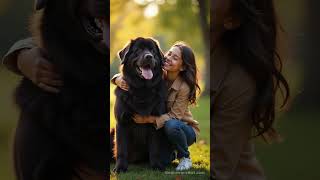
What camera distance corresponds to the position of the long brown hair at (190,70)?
1.92 metres

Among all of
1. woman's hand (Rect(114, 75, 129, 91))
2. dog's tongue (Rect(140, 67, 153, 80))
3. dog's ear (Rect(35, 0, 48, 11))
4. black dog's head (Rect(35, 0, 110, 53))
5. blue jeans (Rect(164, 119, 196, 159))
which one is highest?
dog's ear (Rect(35, 0, 48, 11))

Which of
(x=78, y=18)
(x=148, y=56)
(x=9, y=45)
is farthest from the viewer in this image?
(x=9, y=45)

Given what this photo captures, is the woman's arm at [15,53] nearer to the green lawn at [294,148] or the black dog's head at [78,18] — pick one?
the black dog's head at [78,18]

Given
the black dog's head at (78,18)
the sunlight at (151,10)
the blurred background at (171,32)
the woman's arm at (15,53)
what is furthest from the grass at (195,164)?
the woman's arm at (15,53)

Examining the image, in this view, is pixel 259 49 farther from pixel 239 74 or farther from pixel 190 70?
pixel 190 70

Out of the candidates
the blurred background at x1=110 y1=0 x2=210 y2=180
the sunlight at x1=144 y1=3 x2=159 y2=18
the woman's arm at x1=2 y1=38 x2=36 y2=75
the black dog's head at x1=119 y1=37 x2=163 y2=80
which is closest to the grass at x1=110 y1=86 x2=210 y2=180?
the blurred background at x1=110 y1=0 x2=210 y2=180

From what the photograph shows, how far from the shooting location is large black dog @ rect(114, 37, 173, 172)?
6.17 ft

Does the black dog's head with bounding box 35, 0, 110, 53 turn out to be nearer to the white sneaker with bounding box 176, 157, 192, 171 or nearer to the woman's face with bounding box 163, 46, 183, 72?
the woman's face with bounding box 163, 46, 183, 72

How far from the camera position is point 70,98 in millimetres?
1985

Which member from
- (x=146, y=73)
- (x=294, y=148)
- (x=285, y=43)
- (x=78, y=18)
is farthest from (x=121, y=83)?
(x=294, y=148)

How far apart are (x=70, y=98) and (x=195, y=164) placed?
605mm

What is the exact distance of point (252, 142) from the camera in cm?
215

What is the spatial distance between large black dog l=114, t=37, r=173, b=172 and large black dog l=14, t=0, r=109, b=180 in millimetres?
96

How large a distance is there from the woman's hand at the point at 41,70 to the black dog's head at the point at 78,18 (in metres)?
0.14
